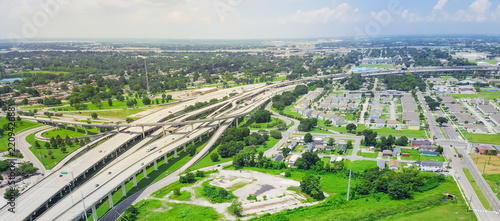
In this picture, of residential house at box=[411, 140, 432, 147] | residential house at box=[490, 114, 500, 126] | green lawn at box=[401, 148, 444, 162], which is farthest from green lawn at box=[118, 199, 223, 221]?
residential house at box=[490, 114, 500, 126]

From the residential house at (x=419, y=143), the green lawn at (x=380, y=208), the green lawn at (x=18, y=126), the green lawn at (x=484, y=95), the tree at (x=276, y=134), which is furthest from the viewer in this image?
the green lawn at (x=484, y=95)

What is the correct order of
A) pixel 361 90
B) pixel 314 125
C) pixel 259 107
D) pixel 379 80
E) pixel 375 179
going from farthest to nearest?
1. pixel 379 80
2. pixel 361 90
3. pixel 259 107
4. pixel 314 125
5. pixel 375 179

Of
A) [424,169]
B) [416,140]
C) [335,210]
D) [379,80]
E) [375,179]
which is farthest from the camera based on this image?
[379,80]

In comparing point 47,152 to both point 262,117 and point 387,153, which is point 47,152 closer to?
point 262,117

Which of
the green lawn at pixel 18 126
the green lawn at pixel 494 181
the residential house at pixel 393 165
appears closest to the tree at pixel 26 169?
the green lawn at pixel 18 126

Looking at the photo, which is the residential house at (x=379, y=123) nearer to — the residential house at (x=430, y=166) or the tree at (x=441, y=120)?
the tree at (x=441, y=120)

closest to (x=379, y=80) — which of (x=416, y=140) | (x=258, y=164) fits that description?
(x=416, y=140)

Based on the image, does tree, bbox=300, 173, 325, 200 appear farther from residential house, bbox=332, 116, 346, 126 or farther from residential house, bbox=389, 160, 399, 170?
residential house, bbox=332, 116, 346, 126

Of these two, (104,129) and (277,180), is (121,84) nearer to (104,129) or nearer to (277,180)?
(104,129)
